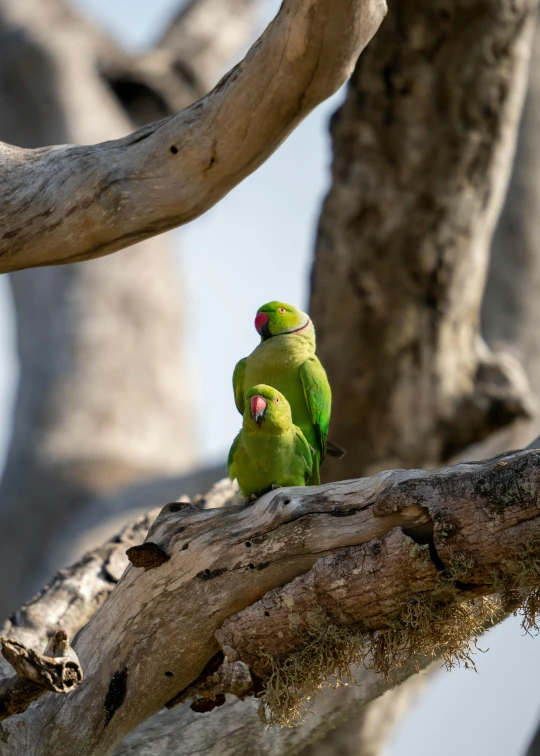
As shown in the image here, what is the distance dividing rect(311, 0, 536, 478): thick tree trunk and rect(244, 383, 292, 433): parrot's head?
253 cm

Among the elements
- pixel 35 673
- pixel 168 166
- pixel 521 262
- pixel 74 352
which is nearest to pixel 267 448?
pixel 168 166

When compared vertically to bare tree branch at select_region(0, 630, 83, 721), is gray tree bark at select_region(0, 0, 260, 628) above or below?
above

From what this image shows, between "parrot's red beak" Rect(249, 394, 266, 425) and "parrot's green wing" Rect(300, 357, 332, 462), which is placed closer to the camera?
"parrot's red beak" Rect(249, 394, 266, 425)

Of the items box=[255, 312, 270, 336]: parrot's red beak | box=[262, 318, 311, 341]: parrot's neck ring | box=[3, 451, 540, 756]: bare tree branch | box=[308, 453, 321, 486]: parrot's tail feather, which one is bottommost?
box=[3, 451, 540, 756]: bare tree branch

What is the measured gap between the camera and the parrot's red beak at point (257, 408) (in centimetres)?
257

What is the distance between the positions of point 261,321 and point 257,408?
0.59 m

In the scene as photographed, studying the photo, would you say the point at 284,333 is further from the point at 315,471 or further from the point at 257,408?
the point at 257,408

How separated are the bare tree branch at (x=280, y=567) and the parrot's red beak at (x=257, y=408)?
11.3 inches

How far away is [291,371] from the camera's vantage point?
299 centimetres

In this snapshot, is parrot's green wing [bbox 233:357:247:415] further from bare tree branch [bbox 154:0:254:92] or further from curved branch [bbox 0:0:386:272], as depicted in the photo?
bare tree branch [bbox 154:0:254:92]

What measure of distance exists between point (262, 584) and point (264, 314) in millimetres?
1086

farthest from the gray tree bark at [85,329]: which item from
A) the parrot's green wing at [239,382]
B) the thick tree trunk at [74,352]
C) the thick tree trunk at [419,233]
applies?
the parrot's green wing at [239,382]

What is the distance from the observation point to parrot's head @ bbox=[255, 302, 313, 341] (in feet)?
10.1

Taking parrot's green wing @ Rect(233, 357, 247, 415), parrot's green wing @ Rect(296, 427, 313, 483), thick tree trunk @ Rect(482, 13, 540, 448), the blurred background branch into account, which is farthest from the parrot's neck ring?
thick tree trunk @ Rect(482, 13, 540, 448)
